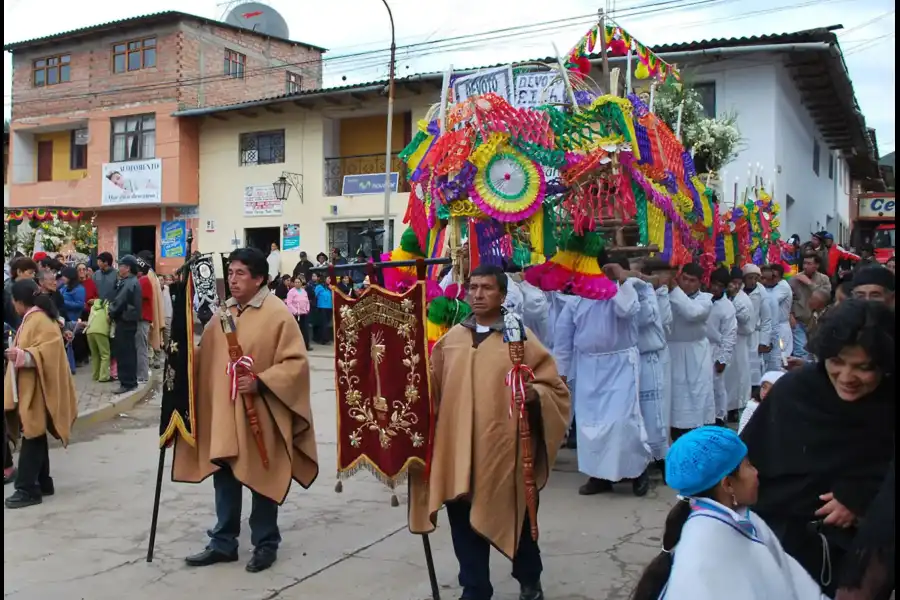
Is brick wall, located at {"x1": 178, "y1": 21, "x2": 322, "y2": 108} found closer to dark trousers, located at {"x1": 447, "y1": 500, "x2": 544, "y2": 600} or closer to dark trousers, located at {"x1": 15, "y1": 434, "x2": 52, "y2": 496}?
dark trousers, located at {"x1": 15, "y1": 434, "x2": 52, "y2": 496}

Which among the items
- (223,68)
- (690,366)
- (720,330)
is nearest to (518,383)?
(690,366)

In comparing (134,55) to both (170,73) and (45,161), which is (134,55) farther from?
(45,161)

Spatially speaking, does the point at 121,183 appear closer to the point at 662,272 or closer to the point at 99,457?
the point at 99,457

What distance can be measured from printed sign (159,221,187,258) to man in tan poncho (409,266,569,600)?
68.2 ft

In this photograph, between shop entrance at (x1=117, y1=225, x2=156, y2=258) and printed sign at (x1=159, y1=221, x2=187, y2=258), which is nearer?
printed sign at (x1=159, y1=221, x2=187, y2=258)

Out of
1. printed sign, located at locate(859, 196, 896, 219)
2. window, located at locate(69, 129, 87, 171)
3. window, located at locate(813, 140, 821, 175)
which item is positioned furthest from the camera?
printed sign, located at locate(859, 196, 896, 219)

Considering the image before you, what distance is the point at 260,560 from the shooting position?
4801mm

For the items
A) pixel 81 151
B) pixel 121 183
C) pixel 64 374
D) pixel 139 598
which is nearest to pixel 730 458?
pixel 139 598

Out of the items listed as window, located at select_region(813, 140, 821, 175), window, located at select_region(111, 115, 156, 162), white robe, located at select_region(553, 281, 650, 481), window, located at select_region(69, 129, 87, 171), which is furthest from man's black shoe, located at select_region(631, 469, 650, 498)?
window, located at select_region(69, 129, 87, 171)

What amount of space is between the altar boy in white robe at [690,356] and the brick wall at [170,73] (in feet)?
58.6

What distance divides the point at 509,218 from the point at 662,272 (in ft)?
6.27

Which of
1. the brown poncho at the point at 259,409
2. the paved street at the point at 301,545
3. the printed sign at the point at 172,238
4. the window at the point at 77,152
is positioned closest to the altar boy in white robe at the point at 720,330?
the paved street at the point at 301,545

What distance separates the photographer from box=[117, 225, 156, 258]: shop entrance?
2469cm

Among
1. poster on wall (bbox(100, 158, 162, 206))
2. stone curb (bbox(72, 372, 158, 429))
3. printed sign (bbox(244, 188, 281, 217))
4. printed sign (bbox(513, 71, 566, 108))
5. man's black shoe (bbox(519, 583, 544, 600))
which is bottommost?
man's black shoe (bbox(519, 583, 544, 600))
